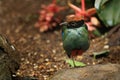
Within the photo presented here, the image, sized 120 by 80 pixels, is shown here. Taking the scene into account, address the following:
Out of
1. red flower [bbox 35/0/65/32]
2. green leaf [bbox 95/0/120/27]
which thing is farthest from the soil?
green leaf [bbox 95/0/120/27]

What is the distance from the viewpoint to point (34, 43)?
520 cm

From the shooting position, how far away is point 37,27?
5.85 m

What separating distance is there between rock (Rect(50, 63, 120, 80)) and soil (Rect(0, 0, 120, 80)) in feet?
1.83

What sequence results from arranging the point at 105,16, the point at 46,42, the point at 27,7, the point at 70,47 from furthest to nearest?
1. the point at 27,7
2. the point at 46,42
3. the point at 105,16
4. the point at 70,47

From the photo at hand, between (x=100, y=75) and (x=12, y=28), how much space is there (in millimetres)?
3118

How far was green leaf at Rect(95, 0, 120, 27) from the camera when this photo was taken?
3812 millimetres

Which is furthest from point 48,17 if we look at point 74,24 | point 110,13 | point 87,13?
point 74,24

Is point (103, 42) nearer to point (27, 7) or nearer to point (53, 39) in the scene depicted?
point (53, 39)

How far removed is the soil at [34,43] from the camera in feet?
13.4

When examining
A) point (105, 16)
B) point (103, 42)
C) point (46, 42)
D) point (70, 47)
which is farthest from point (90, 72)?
point (46, 42)

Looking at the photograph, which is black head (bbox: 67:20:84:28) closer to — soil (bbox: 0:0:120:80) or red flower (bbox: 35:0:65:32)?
soil (bbox: 0:0:120:80)

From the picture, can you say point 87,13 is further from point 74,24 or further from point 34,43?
point 74,24

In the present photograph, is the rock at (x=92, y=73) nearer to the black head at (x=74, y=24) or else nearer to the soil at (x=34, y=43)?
the black head at (x=74, y=24)

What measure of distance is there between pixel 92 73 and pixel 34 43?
2131 millimetres
